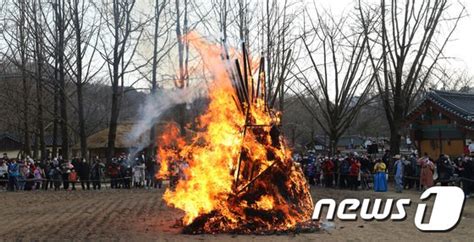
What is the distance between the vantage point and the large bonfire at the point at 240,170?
41.8 ft

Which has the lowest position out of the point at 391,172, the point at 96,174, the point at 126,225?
the point at 126,225

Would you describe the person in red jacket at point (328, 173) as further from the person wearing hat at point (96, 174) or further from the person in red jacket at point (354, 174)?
the person wearing hat at point (96, 174)

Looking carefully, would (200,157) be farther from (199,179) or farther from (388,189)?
(388,189)

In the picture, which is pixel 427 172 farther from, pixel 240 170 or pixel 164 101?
pixel 240 170

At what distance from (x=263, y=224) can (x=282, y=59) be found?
61.3 feet

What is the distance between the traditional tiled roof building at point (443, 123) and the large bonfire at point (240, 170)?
18.3 meters

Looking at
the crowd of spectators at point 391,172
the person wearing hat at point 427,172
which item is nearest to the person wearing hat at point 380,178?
the crowd of spectators at point 391,172

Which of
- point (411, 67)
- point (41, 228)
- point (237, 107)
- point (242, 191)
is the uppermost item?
point (411, 67)

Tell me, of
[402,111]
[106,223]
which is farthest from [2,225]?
[402,111]

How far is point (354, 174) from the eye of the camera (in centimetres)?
2683

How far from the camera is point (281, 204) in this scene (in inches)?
510

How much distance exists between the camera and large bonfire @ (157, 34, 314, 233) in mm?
12742

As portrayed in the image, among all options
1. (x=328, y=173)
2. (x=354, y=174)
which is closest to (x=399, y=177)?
(x=354, y=174)

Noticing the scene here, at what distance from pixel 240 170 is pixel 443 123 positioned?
21.7m
